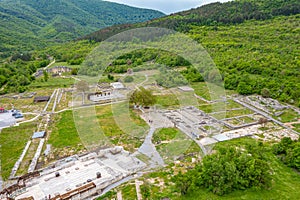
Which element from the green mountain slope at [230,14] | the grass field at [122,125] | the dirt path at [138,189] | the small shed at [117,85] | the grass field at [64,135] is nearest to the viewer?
the dirt path at [138,189]

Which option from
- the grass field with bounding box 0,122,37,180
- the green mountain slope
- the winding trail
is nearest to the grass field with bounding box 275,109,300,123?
the winding trail

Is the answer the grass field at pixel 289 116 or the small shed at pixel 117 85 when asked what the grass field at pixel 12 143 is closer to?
the small shed at pixel 117 85

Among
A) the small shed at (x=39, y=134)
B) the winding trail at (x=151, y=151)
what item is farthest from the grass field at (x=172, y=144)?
the small shed at (x=39, y=134)

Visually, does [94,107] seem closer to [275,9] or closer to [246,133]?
[246,133]

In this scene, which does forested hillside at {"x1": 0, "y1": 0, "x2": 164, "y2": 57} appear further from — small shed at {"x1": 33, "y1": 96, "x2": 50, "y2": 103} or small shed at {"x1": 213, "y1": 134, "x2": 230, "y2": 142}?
small shed at {"x1": 213, "y1": 134, "x2": 230, "y2": 142}

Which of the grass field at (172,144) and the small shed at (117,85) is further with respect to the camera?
the small shed at (117,85)

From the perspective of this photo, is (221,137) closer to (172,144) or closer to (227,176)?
(172,144)

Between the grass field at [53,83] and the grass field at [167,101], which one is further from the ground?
the grass field at [53,83]

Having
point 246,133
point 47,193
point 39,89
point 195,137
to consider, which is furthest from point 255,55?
point 47,193

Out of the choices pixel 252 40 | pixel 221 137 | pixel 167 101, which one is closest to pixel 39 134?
pixel 167 101
